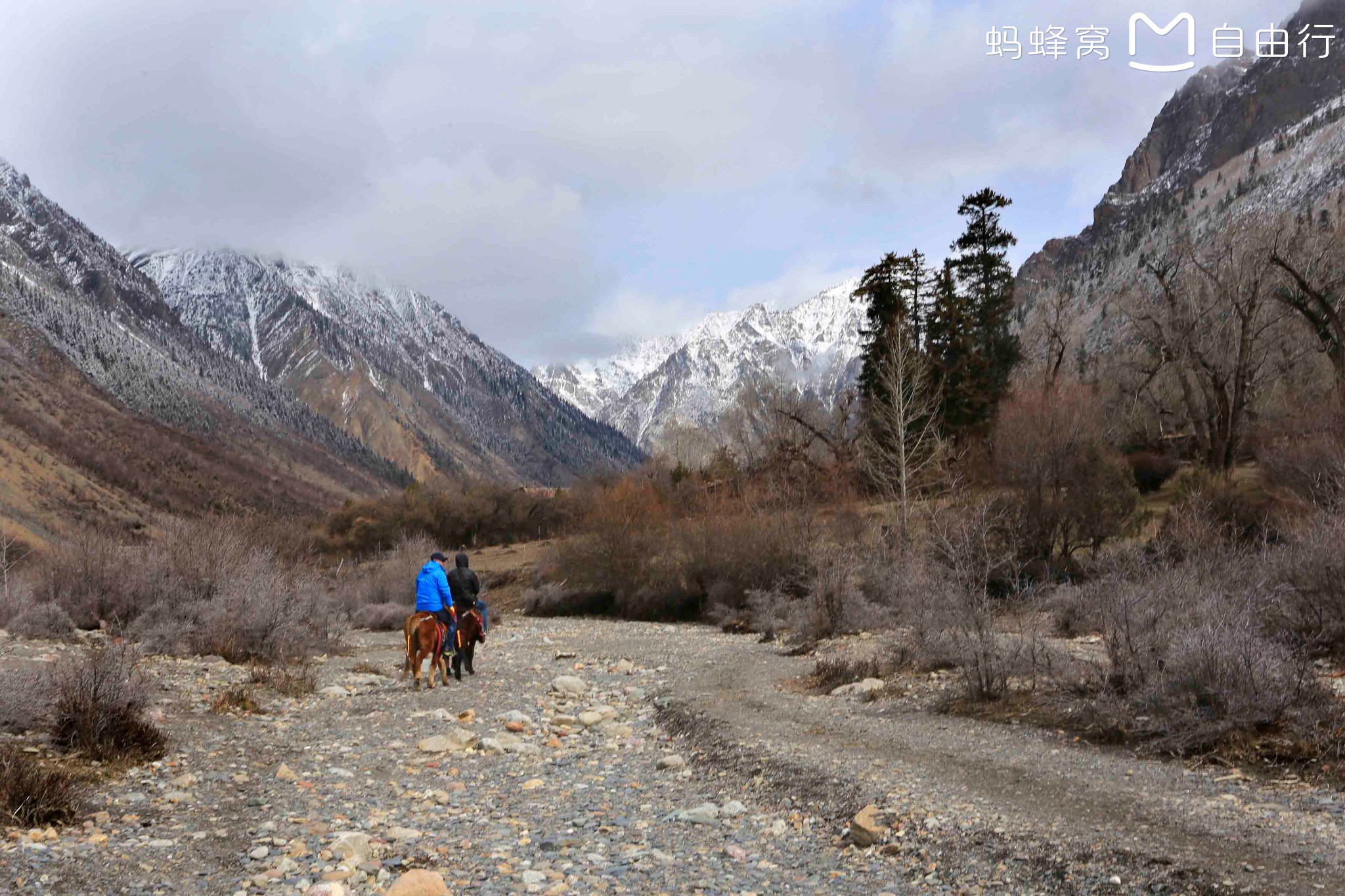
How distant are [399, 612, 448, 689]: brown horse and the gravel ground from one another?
1639 mm

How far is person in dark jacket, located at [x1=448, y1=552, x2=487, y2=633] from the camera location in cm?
1622

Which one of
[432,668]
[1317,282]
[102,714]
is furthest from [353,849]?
[1317,282]

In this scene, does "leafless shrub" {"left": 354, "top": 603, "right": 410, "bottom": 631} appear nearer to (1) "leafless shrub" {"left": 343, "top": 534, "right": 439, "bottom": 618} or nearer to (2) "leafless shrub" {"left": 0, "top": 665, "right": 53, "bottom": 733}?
(1) "leafless shrub" {"left": 343, "top": 534, "right": 439, "bottom": 618}

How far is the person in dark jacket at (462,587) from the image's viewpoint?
1622 cm

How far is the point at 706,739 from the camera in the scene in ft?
37.9

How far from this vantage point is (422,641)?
14.8 metres

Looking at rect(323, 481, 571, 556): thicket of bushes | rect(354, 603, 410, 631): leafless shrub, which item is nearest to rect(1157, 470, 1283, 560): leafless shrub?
rect(354, 603, 410, 631): leafless shrub

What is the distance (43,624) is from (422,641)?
8594mm

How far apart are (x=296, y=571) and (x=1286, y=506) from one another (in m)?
24.6

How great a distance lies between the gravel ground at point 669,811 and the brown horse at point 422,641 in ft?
5.38

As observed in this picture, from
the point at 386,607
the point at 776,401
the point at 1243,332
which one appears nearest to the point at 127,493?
the point at 776,401

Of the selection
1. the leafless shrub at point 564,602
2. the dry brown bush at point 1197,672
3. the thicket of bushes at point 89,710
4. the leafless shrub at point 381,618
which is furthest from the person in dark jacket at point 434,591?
the leafless shrub at point 564,602

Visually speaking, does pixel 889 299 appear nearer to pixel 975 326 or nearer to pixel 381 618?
pixel 975 326

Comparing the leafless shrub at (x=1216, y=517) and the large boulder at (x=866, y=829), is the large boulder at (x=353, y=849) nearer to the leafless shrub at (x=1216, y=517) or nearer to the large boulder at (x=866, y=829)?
the large boulder at (x=866, y=829)
